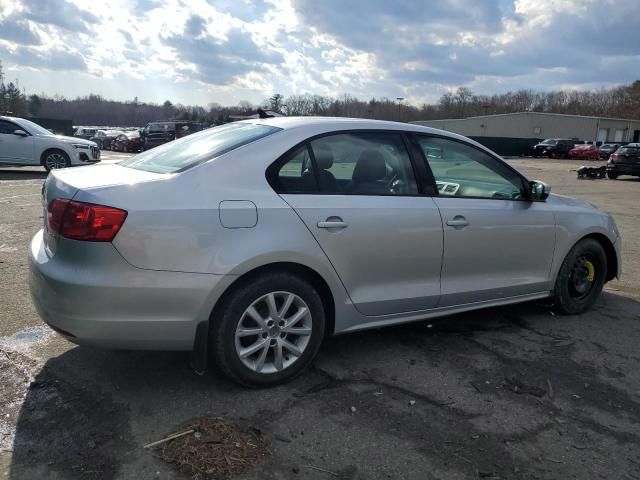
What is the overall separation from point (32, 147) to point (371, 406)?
15.1m

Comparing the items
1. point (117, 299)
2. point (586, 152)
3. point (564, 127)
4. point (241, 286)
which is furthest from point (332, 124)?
point (564, 127)

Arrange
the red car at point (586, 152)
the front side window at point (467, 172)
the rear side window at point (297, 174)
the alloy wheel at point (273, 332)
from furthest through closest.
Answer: the red car at point (586, 152) < the front side window at point (467, 172) < the rear side window at point (297, 174) < the alloy wheel at point (273, 332)

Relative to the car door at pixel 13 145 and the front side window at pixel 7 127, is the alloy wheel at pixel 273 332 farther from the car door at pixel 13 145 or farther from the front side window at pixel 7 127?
the front side window at pixel 7 127

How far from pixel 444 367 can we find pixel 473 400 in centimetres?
45

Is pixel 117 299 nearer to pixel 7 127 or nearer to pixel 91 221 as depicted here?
pixel 91 221

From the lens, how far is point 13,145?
15.0m

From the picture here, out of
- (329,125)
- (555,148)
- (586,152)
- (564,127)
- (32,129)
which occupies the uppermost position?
(564,127)

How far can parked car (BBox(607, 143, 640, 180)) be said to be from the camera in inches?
933

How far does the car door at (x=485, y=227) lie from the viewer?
12.8 feet

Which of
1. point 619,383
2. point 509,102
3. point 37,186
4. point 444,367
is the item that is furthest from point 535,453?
point 509,102

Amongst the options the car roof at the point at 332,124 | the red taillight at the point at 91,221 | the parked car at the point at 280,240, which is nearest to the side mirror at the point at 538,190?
the parked car at the point at 280,240

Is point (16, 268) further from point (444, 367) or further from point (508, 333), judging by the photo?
point (508, 333)

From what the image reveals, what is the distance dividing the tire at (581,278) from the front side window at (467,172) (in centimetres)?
89

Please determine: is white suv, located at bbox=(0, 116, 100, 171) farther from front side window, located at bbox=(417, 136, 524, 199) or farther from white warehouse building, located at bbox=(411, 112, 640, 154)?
white warehouse building, located at bbox=(411, 112, 640, 154)
